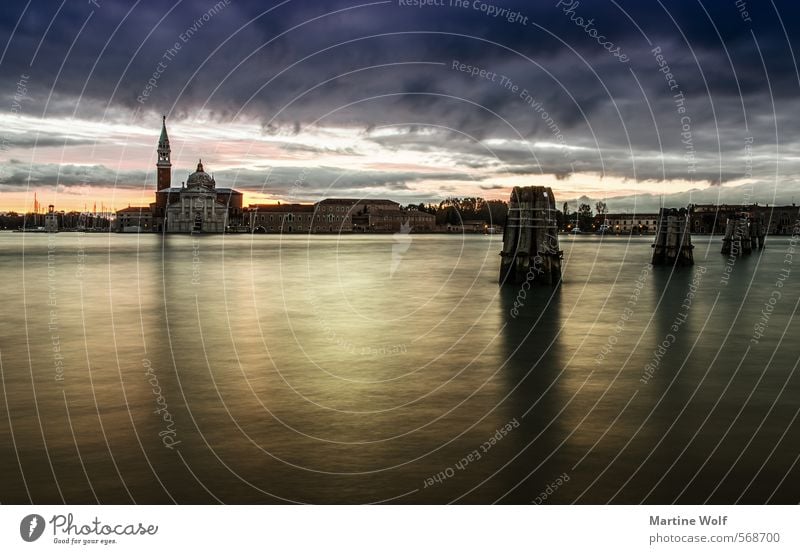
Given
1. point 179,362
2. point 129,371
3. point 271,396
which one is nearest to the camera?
point 271,396

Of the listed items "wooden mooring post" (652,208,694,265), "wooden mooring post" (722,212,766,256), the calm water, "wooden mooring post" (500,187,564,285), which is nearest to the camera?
the calm water

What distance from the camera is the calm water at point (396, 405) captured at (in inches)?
276

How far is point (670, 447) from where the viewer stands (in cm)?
817

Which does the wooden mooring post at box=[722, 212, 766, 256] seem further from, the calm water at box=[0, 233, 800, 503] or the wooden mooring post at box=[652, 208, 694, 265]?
the calm water at box=[0, 233, 800, 503]

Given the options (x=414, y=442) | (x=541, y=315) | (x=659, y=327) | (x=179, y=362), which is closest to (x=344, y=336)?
(x=179, y=362)

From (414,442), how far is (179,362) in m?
6.21

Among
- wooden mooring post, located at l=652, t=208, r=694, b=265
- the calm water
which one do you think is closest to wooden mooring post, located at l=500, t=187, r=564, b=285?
the calm water

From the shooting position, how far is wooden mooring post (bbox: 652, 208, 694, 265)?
41.3m

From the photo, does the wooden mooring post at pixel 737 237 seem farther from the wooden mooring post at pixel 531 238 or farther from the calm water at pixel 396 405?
the calm water at pixel 396 405

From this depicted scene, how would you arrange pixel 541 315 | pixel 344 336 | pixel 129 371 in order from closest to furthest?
pixel 129 371 < pixel 344 336 < pixel 541 315

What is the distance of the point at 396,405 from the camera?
10.2 m

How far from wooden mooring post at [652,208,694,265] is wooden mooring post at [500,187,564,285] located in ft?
44.5

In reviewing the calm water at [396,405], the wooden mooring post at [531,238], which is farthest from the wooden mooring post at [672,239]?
the calm water at [396,405]
